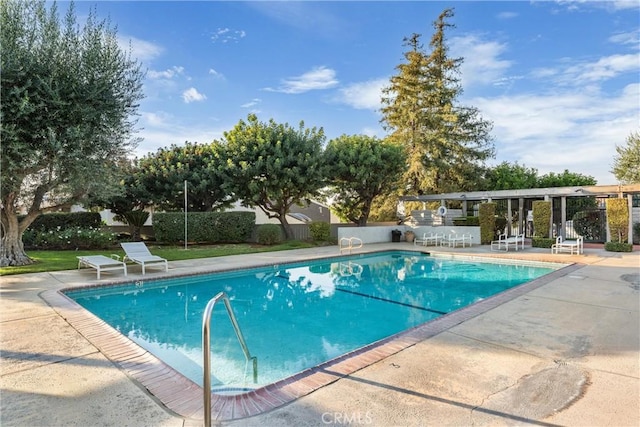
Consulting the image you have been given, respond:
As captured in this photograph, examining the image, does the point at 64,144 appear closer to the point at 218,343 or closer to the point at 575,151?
the point at 218,343

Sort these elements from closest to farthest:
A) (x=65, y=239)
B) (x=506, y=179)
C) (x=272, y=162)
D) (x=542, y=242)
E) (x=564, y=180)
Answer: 1. (x=65, y=239)
2. (x=542, y=242)
3. (x=272, y=162)
4. (x=506, y=179)
5. (x=564, y=180)

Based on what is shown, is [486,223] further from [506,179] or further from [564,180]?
[564,180]

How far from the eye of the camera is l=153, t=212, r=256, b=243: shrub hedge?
18.0 metres

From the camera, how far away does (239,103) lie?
2031 centimetres

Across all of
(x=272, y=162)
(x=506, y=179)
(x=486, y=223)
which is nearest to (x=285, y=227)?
(x=272, y=162)

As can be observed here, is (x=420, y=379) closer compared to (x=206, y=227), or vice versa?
(x=420, y=379)

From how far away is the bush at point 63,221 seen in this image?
54.8ft

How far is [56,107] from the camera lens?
9.27 m

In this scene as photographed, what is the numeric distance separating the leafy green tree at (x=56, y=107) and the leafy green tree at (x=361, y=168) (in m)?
11.3

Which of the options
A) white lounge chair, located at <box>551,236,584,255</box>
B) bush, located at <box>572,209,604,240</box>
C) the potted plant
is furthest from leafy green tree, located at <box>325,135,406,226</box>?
bush, located at <box>572,209,604,240</box>

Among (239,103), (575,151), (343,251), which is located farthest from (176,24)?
(575,151)

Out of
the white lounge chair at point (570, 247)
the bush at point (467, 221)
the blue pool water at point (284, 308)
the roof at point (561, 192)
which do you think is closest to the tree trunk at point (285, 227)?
the blue pool water at point (284, 308)

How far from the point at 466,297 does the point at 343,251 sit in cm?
814

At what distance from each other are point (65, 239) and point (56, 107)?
8174 mm
